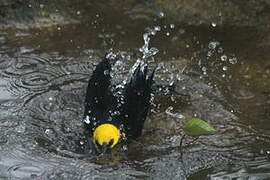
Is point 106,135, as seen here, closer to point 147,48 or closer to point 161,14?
point 147,48

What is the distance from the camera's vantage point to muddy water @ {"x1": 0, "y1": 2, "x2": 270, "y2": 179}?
4820 millimetres

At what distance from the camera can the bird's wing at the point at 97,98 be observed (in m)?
5.34

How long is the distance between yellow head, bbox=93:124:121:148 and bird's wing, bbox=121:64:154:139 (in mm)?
186

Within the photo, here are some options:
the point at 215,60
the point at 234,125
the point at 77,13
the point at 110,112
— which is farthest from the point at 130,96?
the point at 77,13

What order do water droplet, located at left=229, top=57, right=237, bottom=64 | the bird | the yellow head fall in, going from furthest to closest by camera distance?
water droplet, located at left=229, top=57, right=237, bottom=64
the bird
the yellow head

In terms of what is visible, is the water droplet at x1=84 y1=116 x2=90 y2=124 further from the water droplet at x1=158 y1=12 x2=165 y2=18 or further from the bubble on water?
the water droplet at x1=158 y1=12 x2=165 y2=18

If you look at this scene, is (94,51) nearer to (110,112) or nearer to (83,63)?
(83,63)

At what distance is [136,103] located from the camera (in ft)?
17.6

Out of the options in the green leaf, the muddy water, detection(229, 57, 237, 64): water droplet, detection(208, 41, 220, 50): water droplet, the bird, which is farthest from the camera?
detection(208, 41, 220, 50): water droplet

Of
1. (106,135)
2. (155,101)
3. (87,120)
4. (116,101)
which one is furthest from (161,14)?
(106,135)

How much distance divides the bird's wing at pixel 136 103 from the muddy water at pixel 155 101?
0.12 meters

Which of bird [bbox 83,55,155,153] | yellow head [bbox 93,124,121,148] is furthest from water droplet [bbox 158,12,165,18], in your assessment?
yellow head [bbox 93,124,121,148]

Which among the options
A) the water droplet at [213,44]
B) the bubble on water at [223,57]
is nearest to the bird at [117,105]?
the bubble on water at [223,57]

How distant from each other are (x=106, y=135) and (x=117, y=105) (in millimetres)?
478
